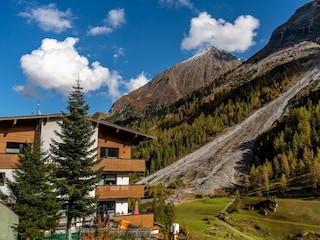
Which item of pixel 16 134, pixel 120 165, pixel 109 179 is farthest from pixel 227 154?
pixel 16 134

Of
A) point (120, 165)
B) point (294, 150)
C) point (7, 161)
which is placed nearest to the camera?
point (7, 161)

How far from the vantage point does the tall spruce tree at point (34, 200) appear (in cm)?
2292

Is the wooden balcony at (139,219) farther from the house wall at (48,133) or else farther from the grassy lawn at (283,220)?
the grassy lawn at (283,220)

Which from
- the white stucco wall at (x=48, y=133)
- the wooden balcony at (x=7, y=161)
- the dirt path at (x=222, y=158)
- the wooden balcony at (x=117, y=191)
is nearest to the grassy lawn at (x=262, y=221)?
the wooden balcony at (x=117, y=191)

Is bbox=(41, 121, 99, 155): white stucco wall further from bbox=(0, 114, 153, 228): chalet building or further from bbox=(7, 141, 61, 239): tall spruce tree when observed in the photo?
bbox=(7, 141, 61, 239): tall spruce tree

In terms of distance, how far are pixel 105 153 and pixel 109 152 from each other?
49cm

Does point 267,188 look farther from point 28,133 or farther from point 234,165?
point 28,133

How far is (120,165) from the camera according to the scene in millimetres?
34750

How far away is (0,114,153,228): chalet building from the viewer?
30859 millimetres

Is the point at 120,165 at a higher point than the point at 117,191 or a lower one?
higher

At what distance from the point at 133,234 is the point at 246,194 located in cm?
6660

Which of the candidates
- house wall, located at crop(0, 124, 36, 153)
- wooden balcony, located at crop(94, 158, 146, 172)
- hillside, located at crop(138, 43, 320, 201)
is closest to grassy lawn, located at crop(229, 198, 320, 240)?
wooden balcony, located at crop(94, 158, 146, 172)

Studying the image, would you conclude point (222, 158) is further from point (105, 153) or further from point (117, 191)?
point (117, 191)

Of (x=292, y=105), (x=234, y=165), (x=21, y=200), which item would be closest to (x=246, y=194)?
(x=234, y=165)
